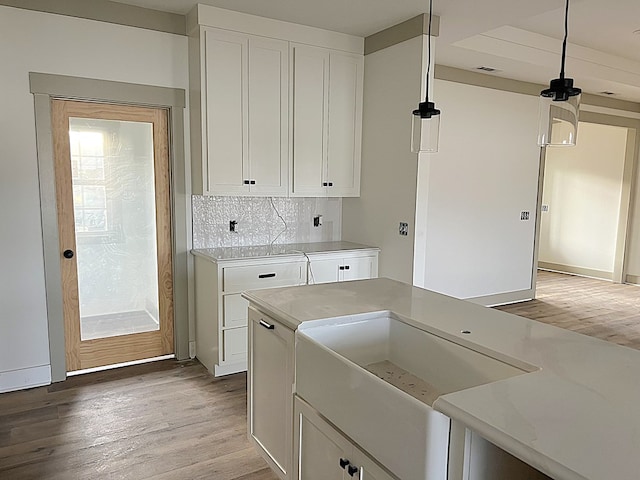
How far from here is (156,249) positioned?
151 inches

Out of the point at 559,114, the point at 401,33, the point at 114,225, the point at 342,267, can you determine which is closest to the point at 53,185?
the point at 114,225

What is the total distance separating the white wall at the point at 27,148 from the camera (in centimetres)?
318

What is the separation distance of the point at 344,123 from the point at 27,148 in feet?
8.06

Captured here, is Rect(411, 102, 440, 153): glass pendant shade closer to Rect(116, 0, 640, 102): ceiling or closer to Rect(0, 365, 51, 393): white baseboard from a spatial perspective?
Rect(116, 0, 640, 102): ceiling

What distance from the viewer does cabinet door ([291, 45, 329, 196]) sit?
3.95 m

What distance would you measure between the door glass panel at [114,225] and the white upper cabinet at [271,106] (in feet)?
1.47

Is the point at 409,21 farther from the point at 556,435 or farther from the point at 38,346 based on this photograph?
the point at 38,346

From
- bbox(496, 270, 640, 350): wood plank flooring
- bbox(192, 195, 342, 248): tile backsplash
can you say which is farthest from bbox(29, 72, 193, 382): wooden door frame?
bbox(496, 270, 640, 350): wood plank flooring

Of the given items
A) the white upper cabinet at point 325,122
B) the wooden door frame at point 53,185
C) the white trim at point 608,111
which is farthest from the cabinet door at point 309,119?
the white trim at point 608,111

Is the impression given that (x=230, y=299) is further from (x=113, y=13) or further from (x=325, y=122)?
(x=113, y=13)

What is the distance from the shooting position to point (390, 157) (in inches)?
156

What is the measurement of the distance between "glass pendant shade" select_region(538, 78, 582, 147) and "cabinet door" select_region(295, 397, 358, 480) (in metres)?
1.41

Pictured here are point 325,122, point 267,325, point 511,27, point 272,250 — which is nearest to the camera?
point 267,325

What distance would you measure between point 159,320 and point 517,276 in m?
4.30
